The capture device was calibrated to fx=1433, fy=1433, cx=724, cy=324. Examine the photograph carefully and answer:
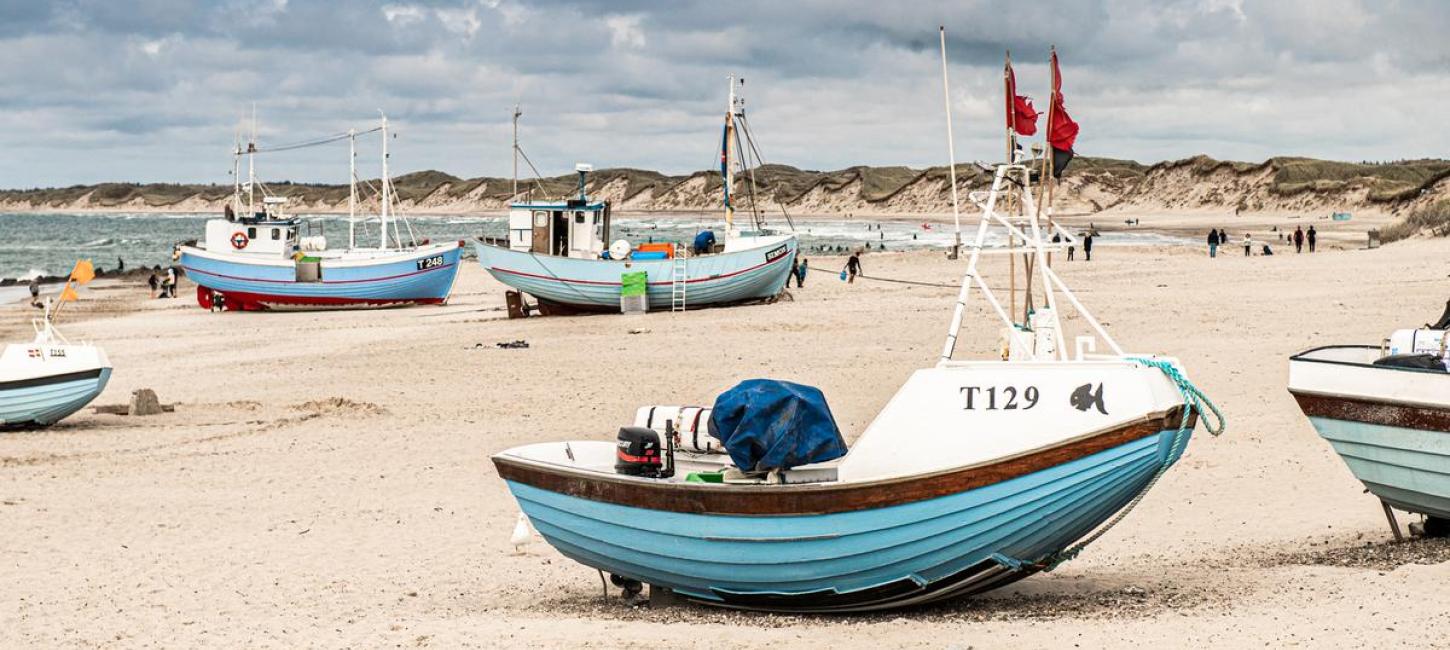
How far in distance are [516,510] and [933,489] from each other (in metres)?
5.76

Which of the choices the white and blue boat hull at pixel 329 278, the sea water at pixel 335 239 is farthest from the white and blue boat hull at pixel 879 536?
the sea water at pixel 335 239

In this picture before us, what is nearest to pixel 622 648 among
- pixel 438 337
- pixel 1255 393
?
pixel 1255 393

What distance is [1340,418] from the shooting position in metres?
10.5

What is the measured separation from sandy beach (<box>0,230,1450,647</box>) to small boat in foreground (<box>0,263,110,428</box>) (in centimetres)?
40

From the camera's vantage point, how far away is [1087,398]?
8609 mm

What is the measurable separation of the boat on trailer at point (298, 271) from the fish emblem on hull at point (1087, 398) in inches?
1323

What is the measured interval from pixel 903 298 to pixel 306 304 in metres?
17.8

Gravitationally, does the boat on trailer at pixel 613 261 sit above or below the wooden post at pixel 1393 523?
above

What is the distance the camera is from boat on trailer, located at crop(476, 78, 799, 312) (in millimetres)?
33094

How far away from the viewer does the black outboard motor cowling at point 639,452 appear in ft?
31.7

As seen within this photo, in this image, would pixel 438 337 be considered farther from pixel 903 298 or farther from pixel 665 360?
pixel 903 298

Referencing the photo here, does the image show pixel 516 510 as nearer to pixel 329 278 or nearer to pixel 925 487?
pixel 925 487

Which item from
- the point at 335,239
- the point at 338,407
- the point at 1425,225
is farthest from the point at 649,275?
the point at 335,239

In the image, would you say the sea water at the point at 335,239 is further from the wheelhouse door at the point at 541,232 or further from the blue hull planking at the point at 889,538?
the blue hull planking at the point at 889,538
